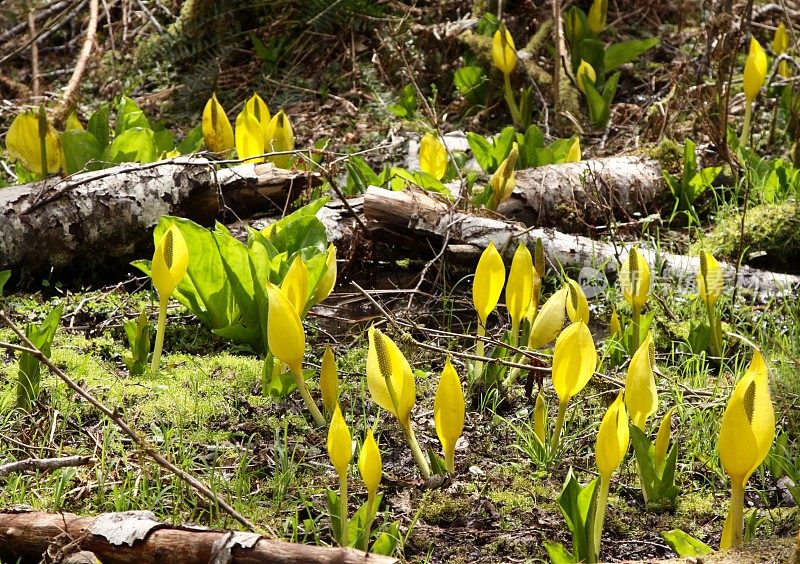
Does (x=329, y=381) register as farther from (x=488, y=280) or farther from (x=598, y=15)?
(x=598, y=15)

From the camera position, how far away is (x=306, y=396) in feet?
8.88

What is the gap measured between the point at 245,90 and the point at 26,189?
2.59 m

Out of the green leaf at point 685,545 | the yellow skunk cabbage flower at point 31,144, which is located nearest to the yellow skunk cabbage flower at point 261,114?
the yellow skunk cabbage flower at point 31,144

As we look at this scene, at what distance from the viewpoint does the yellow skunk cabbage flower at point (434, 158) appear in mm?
4430

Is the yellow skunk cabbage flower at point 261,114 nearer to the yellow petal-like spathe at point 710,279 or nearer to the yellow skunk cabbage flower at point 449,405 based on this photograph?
the yellow petal-like spathe at point 710,279

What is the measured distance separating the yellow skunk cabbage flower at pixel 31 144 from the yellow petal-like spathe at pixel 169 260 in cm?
157

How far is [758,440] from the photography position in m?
1.87

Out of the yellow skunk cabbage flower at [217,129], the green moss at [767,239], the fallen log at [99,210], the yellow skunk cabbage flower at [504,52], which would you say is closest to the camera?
the fallen log at [99,210]

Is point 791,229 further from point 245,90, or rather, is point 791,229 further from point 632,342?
point 245,90

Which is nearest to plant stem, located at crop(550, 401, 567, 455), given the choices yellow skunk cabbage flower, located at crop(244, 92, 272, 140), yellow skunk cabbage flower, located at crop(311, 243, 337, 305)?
yellow skunk cabbage flower, located at crop(311, 243, 337, 305)

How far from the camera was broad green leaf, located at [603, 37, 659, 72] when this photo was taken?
5863 millimetres

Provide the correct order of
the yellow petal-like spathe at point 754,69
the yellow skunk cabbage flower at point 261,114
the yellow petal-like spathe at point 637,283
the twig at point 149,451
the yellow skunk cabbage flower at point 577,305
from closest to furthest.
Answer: the twig at point 149,451 → the yellow skunk cabbage flower at point 577,305 → the yellow petal-like spathe at point 637,283 → the yellow skunk cabbage flower at point 261,114 → the yellow petal-like spathe at point 754,69

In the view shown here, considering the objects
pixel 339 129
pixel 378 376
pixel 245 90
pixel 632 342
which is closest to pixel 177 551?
pixel 378 376

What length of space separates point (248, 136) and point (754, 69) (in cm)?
253
